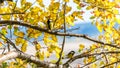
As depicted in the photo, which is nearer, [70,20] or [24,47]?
[70,20]

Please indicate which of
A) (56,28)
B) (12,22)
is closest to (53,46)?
(56,28)

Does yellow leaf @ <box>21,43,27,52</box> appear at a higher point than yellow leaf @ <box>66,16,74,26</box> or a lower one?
lower

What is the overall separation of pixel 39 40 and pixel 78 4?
3.03ft

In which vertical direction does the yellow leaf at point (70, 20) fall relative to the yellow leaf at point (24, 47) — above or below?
above

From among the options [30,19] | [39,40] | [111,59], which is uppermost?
[30,19]

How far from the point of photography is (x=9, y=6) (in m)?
5.89

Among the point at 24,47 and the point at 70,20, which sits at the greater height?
the point at 70,20

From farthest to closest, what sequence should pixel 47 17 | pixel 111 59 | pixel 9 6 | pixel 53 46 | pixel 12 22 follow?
pixel 111 59 < pixel 9 6 < pixel 47 17 < pixel 53 46 < pixel 12 22

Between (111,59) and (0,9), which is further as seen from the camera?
(111,59)

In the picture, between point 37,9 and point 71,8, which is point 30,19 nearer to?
point 37,9

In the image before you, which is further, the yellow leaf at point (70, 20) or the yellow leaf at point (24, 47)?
the yellow leaf at point (24, 47)

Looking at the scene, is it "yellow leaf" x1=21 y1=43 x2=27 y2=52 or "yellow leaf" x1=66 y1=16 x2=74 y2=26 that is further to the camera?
"yellow leaf" x1=21 y1=43 x2=27 y2=52

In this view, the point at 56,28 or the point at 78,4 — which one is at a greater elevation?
the point at 78,4

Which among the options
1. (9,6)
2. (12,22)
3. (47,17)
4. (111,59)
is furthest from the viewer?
(111,59)
